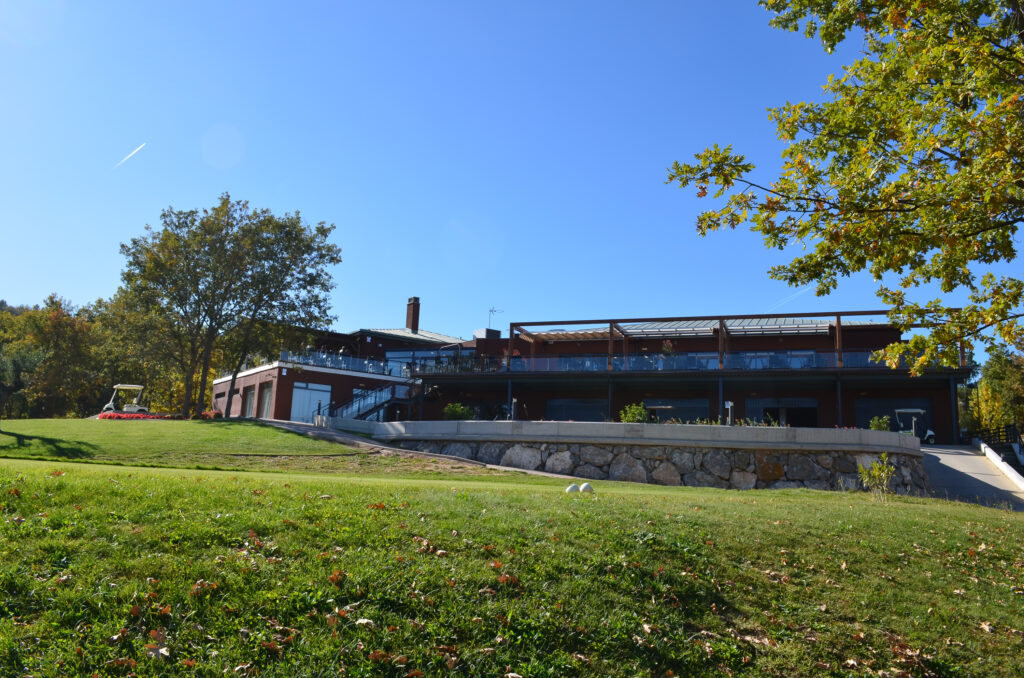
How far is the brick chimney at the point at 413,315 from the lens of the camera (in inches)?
2004

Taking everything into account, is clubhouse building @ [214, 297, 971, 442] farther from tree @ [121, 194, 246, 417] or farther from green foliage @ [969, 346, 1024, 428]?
green foliage @ [969, 346, 1024, 428]

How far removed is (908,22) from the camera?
364 inches

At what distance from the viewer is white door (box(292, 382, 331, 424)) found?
3881 cm

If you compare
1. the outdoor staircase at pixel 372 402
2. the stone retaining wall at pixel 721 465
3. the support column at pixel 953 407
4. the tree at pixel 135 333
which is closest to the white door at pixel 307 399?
the outdoor staircase at pixel 372 402

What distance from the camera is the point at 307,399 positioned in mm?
39219

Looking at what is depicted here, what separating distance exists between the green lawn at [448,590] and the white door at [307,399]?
30568 mm

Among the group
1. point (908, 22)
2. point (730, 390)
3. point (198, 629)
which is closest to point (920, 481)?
point (730, 390)

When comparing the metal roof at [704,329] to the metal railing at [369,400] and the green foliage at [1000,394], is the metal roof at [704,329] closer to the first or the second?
the metal railing at [369,400]

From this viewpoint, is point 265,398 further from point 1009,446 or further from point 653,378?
point 1009,446

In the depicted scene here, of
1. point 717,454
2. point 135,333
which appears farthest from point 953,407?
point 135,333

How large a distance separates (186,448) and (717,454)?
54.4ft

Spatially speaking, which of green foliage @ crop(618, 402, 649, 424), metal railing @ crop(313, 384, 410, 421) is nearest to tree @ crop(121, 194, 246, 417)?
metal railing @ crop(313, 384, 410, 421)

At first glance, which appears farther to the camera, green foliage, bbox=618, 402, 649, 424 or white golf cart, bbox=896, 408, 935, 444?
white golf cart, bbox=896, 408, 935, 444

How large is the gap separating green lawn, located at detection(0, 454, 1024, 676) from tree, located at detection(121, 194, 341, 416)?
92.1ft
